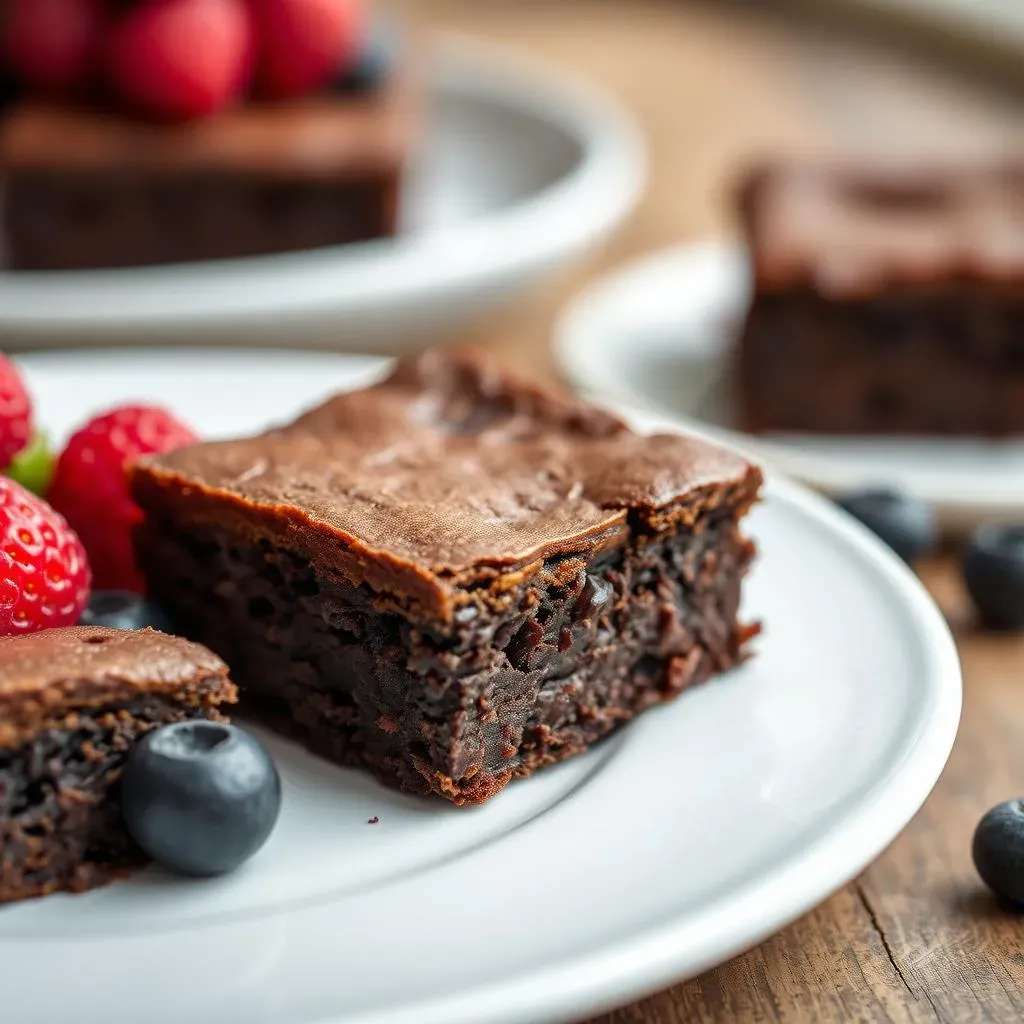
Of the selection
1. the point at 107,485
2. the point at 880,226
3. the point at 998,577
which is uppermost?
the point at 880,226

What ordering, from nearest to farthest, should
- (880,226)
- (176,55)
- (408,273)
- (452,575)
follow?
(452,575) → (408,273) → (880,226) → (176,55)

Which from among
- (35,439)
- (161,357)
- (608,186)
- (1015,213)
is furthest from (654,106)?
(35,439)

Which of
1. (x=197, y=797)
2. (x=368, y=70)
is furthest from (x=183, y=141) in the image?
(x=197, y=797)

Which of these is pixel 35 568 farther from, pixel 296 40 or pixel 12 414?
pixel 296 40

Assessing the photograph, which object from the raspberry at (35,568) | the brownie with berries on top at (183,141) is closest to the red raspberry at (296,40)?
the brownie with berries on top at (183,141)

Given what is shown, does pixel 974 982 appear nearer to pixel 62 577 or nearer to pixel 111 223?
pixel 62 577
